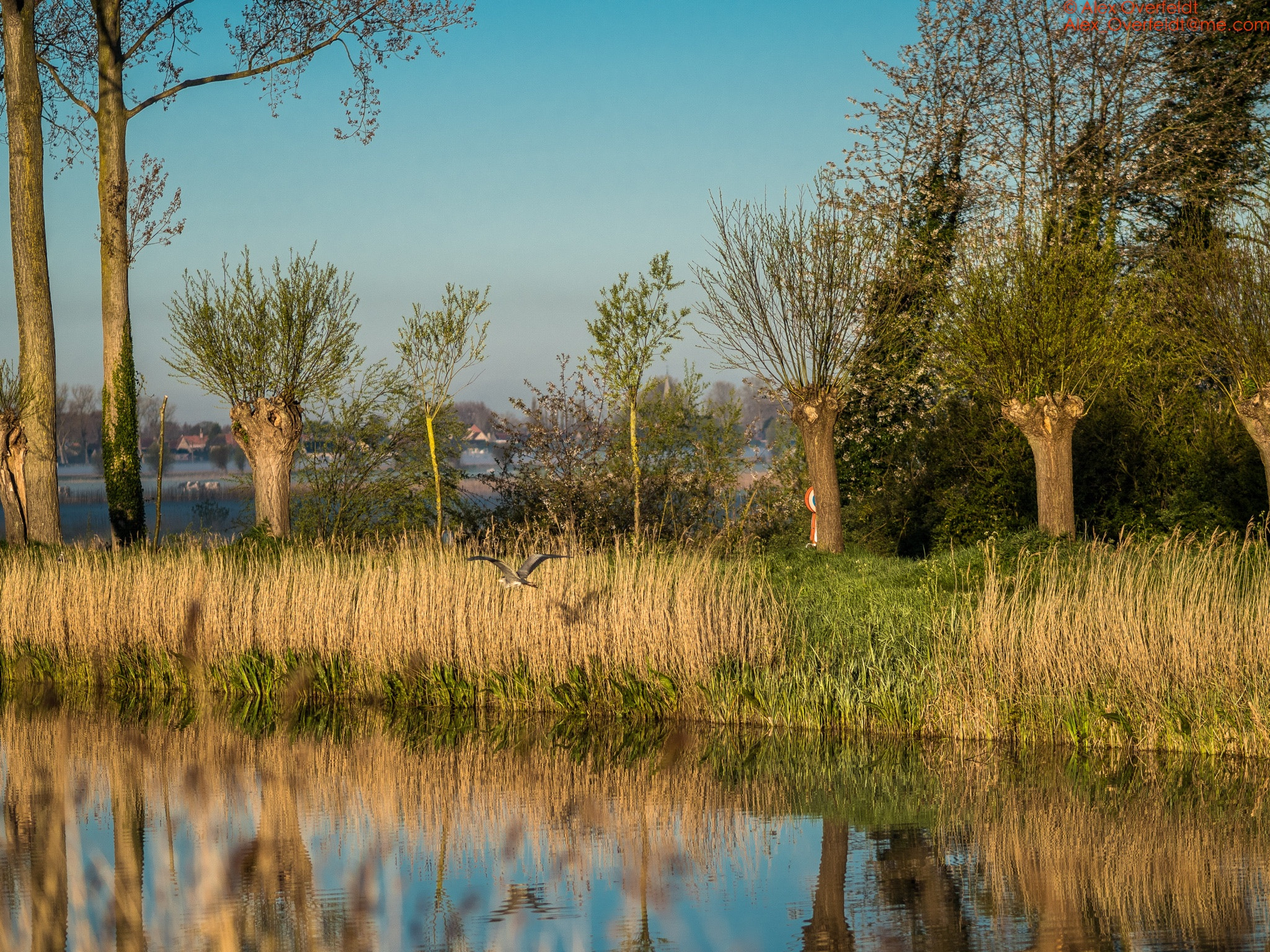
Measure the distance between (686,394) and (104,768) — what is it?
13.6 m

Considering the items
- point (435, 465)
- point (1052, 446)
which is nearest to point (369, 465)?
point (435, 465)

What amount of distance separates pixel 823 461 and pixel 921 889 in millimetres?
13279

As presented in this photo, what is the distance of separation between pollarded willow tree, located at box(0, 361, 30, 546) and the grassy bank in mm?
3072

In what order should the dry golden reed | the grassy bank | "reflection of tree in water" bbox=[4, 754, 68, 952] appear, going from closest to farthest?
"reflection of tree in water" bbox=[4, 754, 68, 952] → the grassy bank → the dry golden reed

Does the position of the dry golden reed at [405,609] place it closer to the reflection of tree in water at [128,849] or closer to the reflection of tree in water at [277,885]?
the reflection of tree in water at [128,849]

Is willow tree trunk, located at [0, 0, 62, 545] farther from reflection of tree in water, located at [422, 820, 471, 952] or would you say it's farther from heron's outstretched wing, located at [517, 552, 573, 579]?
reflection of tree in water, located at [422, 820, 471, 952]

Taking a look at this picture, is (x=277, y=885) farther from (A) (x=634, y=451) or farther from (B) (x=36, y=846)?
(A) (x=634, y=451)

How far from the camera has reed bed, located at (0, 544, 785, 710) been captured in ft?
31.9

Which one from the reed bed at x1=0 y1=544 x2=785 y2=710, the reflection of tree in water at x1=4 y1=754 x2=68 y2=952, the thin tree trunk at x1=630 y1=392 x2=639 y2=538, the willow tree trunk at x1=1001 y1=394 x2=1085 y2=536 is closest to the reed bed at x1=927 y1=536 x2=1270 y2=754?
the reed bed at x1=0 y1=544 x2=785 y2=710

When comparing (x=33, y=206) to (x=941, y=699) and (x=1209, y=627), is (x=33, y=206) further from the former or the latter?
(x=1209, y=627)

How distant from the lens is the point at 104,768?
26.2 ft

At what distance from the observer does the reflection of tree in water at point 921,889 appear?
15.4 feet

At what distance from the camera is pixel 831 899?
520 centimetres

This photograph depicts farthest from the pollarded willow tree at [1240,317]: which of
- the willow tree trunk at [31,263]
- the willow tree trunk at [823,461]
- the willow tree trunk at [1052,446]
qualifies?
the willow tree trunk at [31,263]
